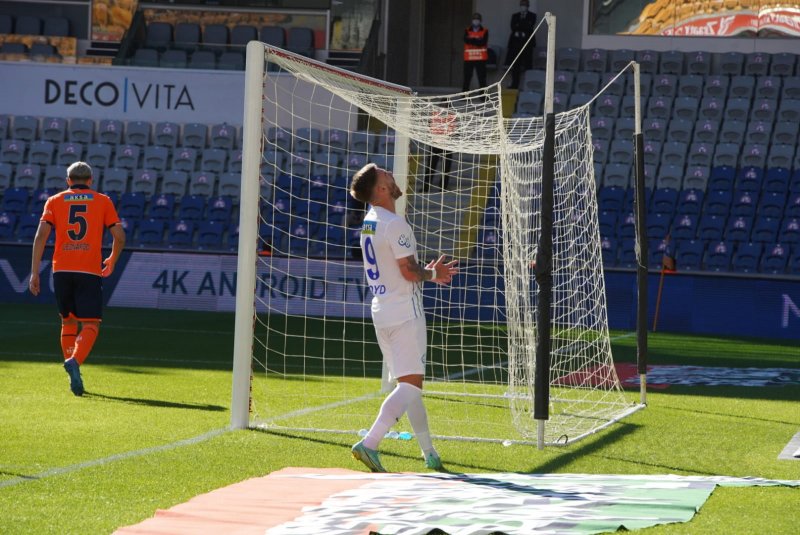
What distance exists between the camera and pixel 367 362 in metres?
14.4

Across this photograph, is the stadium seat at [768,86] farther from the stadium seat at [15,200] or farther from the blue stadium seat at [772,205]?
the stadium seat at [15,200]

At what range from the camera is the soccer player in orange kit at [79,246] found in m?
10.9

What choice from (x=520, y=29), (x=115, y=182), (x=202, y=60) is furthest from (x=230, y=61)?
(x=520, y=29)

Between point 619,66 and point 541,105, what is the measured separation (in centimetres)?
216

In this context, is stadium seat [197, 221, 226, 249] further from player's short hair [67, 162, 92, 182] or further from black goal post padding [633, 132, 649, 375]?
black goal post padding [633, 132, 649, 375]

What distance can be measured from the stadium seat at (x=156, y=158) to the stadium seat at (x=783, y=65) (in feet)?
40.7

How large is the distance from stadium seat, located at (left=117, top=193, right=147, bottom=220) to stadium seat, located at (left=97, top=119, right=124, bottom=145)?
2102 millimetres

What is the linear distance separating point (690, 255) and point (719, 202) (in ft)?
4.77

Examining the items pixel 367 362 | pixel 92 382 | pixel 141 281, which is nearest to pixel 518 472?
pixel 92 382

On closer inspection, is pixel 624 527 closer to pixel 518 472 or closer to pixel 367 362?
pixel 518 472

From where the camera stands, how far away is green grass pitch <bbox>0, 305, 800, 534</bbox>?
6238 millimetres

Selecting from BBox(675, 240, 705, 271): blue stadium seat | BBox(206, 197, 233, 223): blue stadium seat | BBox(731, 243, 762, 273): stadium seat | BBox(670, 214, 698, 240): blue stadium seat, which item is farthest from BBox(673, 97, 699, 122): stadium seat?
BBox(206, 197, 233, 223): blue stadium seat

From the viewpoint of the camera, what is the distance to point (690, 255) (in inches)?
838

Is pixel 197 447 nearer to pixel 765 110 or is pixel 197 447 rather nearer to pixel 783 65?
pixel 765 110
